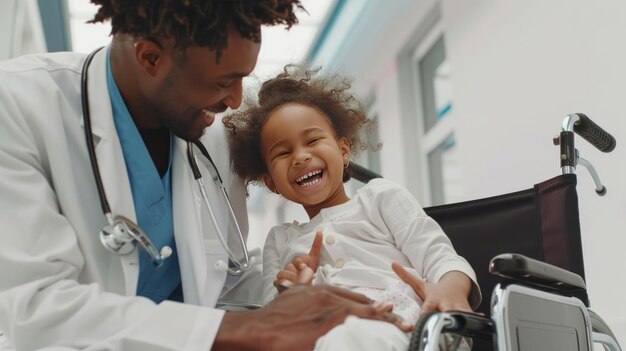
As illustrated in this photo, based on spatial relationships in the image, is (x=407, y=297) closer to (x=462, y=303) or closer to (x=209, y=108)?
(x=462, y=303)

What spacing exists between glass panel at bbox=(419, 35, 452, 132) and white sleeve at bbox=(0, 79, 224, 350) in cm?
350

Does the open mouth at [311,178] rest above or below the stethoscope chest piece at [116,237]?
above

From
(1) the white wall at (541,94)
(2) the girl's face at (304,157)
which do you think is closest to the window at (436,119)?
(1) the white wall at (541,94)

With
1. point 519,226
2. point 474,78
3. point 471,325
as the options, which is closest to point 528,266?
point 471,325

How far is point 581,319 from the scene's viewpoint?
1256 mm

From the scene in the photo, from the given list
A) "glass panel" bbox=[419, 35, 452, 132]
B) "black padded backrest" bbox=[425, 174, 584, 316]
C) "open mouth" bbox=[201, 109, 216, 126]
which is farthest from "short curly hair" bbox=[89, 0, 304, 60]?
"glass panel" bbox=[419, 35, 452, 132]

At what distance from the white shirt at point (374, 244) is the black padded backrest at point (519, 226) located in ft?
0.86

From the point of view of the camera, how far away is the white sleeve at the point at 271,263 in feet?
4.85

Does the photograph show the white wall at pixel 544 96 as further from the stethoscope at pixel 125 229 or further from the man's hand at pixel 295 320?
the man's hand at pixel 295 320

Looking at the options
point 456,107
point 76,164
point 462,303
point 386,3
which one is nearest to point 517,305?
point 462,303

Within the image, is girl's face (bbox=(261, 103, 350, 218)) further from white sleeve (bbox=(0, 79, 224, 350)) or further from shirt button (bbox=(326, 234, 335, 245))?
white sleeve (bbox=(0, 79, 224, 350))

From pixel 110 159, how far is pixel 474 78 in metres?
2.54

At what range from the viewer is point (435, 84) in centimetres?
469

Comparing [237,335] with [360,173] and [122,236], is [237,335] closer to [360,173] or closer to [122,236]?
[122,236]
